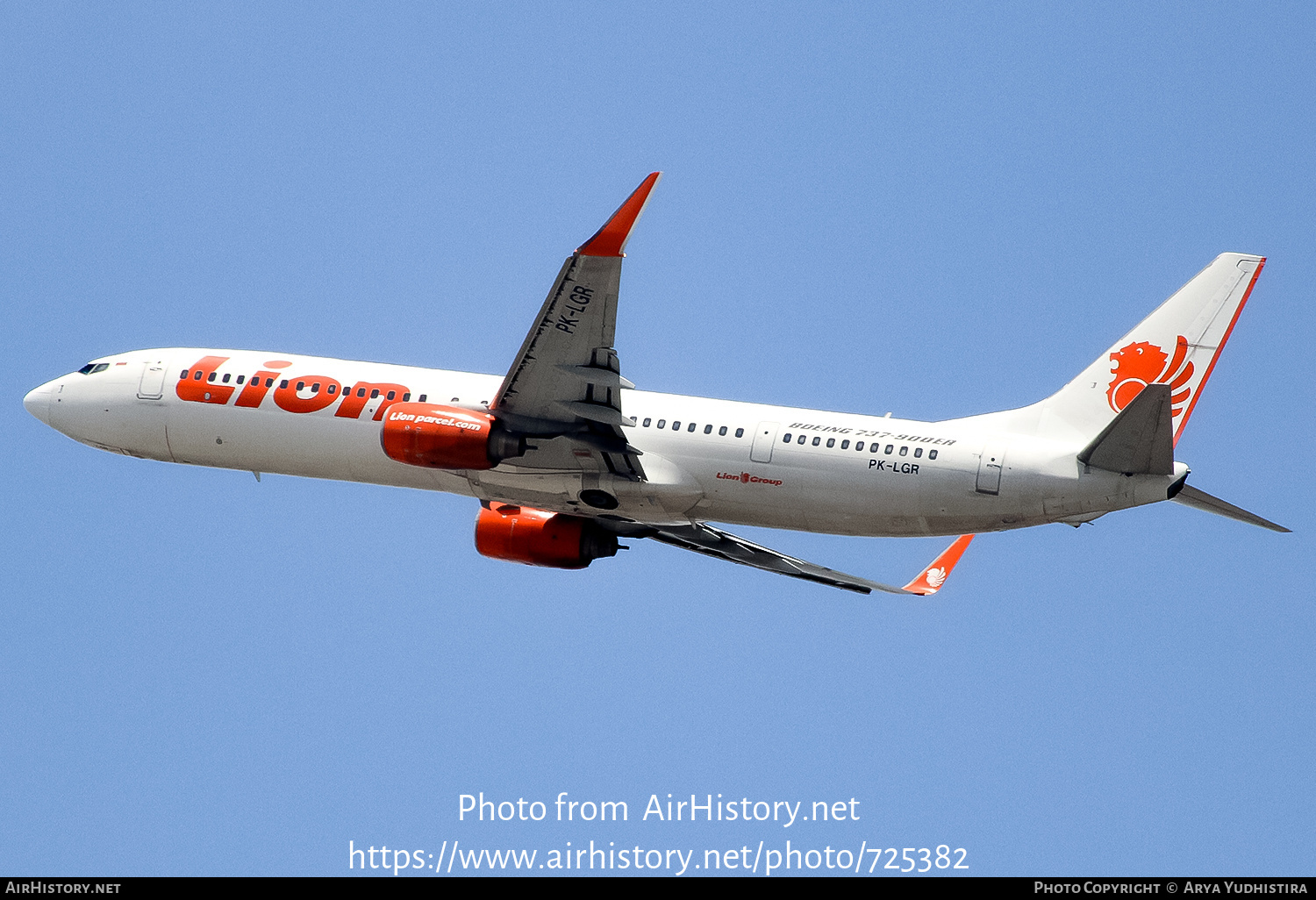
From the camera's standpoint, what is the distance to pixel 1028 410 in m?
36.3

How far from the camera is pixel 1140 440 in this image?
32531 millimetres

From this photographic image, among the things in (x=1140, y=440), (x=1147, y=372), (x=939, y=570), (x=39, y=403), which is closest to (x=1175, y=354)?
(x=1147, y=372)

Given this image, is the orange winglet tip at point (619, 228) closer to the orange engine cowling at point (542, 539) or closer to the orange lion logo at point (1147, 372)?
the orange engine cowling at point (542, 539)

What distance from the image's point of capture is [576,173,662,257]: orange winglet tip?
3088cm

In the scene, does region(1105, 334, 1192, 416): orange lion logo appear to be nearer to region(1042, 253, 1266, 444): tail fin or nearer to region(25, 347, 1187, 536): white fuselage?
region(1042, 253, 1266, 444): tail fin

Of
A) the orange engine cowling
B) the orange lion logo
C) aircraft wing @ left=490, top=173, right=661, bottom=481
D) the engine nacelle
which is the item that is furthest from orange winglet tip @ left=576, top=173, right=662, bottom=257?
the orange lion logo

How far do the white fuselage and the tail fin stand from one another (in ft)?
3.68

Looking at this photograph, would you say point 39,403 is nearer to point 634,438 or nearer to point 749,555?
point 634,438

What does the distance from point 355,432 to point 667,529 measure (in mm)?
8463

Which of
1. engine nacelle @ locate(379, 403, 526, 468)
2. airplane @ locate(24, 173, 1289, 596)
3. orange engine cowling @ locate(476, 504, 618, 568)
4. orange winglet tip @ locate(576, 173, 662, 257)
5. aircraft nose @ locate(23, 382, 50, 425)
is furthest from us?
aircraft nose @ locate(23, 382, 50, 425)
